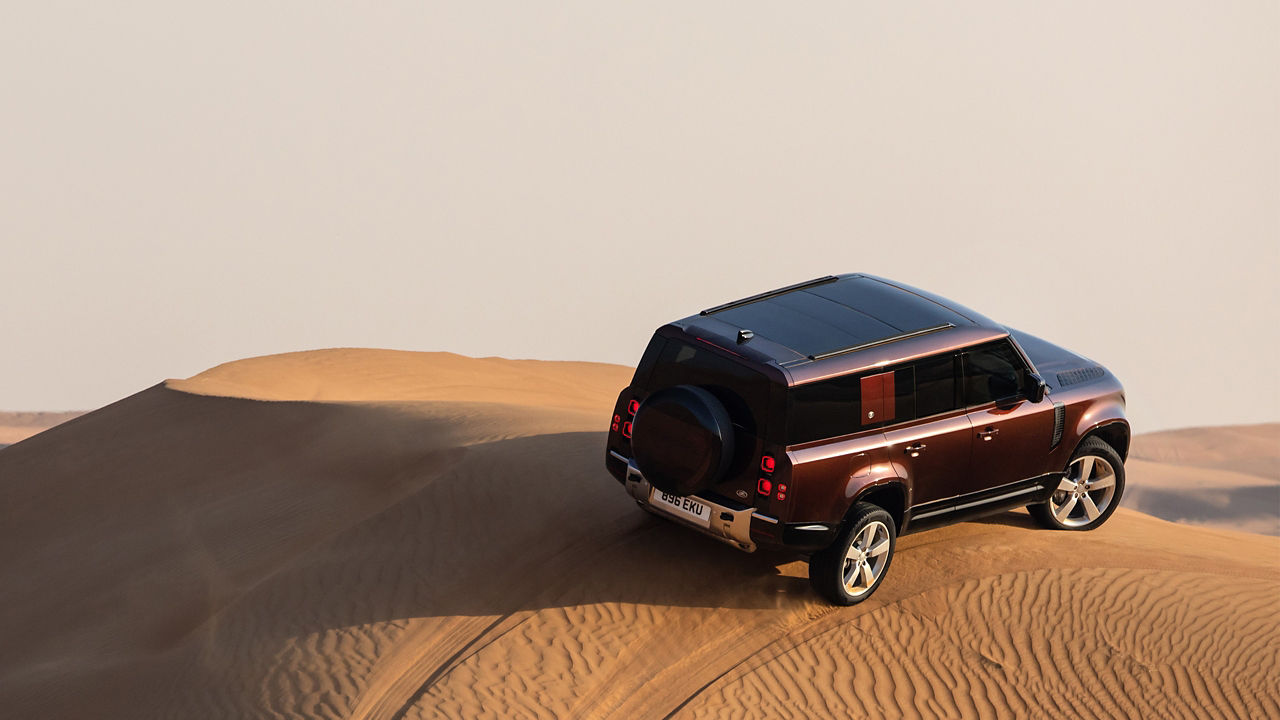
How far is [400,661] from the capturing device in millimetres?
8070

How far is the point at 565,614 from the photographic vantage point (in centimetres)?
838

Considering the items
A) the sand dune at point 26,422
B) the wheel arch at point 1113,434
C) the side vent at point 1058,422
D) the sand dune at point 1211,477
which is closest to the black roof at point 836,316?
the side vent at point 1058,422

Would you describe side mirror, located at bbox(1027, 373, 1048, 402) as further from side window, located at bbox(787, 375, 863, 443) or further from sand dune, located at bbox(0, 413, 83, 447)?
sand dune, located at bbox(0, 413, 83, 447)

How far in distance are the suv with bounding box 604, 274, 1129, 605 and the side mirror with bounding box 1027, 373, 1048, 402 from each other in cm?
1

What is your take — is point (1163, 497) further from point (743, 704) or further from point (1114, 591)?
point (743, 704)

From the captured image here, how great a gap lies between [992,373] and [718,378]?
218 centimetres

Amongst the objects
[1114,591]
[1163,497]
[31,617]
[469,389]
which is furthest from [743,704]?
[1163,497]

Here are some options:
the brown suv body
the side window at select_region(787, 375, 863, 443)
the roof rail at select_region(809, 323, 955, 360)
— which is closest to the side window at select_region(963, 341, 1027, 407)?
the brown suv body

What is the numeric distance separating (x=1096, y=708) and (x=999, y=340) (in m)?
2.66

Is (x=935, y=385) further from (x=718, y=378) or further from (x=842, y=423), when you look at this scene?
(x=718, y=378)

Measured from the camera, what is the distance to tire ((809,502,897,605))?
8141mm

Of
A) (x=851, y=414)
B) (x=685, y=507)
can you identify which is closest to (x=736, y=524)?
(x=685, y=507)

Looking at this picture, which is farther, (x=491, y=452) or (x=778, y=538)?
(x=491, y=452)

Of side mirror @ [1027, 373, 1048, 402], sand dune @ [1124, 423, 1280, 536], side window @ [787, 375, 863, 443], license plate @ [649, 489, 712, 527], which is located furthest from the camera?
sand dune @ [1124, 423, 1280, 536]
